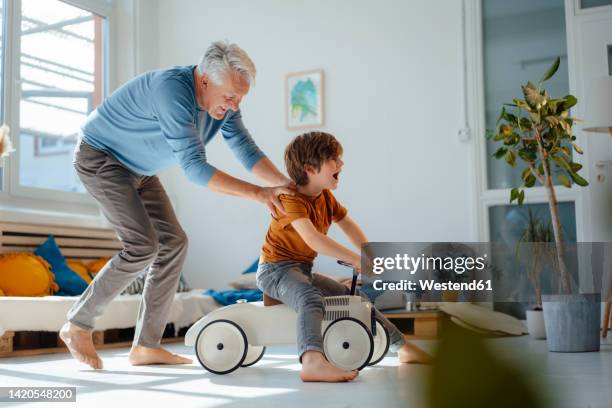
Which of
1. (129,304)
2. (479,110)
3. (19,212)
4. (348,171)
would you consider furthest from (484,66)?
(19,212)

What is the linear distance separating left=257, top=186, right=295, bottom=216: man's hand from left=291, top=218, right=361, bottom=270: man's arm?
71 millimetres

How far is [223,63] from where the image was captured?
2.24 meters

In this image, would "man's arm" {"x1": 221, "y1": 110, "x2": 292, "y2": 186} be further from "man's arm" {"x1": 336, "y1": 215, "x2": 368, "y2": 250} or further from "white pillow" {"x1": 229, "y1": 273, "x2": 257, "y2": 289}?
"white pillow" {"x1": 229, "y1": 273, "x2": 257, "y2": 289}

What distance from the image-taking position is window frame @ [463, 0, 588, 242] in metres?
4.20

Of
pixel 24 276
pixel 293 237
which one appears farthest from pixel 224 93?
pixel 24 276

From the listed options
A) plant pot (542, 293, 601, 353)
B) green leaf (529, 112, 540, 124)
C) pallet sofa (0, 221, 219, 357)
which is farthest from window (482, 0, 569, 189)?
pallet sofa (0, 221, 219, 357)

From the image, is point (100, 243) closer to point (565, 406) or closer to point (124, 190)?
point (124, 190)

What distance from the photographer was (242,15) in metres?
5.27

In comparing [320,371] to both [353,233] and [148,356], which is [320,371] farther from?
[148,356]

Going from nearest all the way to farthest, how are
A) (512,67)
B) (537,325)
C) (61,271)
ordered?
1. (537,325)
2. (61,271)
3. (512,67)

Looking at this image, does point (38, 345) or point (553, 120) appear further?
point (38, 345)

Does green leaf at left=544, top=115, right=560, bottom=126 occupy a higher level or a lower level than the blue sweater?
higher

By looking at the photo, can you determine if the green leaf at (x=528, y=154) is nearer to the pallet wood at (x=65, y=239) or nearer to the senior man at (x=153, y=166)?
the senior man at (x=153, y=166)

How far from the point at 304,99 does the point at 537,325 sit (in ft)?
7.39
